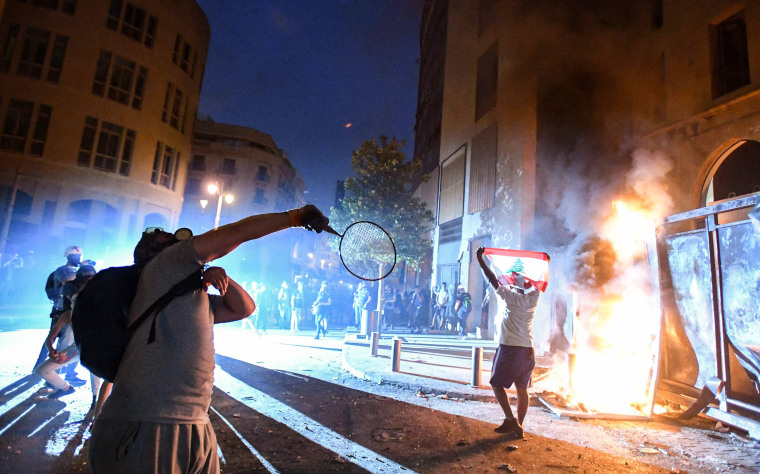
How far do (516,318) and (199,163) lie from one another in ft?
156

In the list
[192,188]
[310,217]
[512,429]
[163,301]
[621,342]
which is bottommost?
[512,429]

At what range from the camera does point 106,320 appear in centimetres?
177

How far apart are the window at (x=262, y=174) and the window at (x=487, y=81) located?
35459 mm

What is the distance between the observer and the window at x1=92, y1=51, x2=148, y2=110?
861 inches

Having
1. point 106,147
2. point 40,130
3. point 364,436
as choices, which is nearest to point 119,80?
point 106,147

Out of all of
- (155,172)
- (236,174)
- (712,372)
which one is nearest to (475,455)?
(712,372)

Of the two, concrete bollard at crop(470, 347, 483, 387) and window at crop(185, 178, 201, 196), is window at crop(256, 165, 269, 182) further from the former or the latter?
concrete bollard at crop(470, 347, 483, 387)

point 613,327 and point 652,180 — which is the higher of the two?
point 652,180

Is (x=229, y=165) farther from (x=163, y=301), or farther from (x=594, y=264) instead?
(x=163, y=301)

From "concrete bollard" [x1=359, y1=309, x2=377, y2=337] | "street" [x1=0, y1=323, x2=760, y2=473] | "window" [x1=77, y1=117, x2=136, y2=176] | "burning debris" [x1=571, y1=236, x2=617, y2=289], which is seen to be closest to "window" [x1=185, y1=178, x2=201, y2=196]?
"window" [x1=77, y1=117, x2=136, y2=176]

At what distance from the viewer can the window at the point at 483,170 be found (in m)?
15.3

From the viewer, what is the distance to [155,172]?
24469mm

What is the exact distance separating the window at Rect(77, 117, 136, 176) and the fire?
2483cm

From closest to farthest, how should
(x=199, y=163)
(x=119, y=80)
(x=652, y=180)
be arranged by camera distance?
(x=652, y=180) < (x=119, y=80) < (x=199, y=163)
